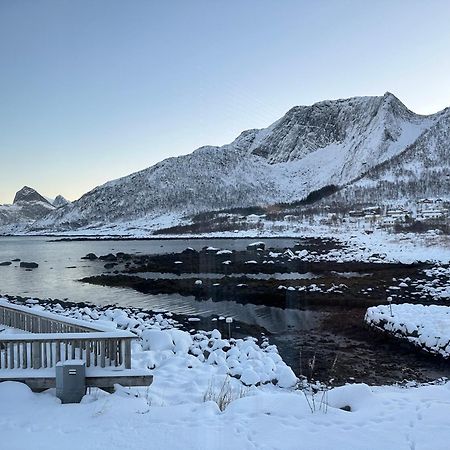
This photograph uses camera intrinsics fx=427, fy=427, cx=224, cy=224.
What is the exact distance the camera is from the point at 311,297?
2658 cm

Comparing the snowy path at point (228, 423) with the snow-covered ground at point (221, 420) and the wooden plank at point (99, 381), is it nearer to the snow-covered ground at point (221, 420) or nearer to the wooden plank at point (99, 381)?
the snow-covered ground at point (221, 420)

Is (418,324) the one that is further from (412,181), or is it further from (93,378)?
(412,181)

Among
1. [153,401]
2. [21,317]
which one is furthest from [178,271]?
[153,401]

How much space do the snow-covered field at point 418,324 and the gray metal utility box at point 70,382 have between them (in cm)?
1192

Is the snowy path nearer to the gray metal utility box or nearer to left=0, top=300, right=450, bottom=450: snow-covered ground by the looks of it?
left=0, top=300, right=450, bottom=450: snow-covered ground

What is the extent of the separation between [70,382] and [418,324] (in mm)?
13394

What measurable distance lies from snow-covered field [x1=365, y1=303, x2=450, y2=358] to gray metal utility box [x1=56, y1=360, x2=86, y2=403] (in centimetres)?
1192

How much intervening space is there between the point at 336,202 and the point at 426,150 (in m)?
55.9

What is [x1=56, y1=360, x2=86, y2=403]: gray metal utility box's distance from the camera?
773 cm

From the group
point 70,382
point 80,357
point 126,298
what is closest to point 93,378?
point 70,382

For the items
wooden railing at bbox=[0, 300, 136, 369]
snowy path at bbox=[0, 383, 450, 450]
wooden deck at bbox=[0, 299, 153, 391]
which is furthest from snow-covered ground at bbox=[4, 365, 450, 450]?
wooden railing at bbox=[0, 300, 136, 369]

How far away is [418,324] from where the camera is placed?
53.7ft

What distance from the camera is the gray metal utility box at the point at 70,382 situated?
773 cm

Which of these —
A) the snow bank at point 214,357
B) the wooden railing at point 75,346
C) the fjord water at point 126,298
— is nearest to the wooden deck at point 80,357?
the wooden railing at point 75,346
